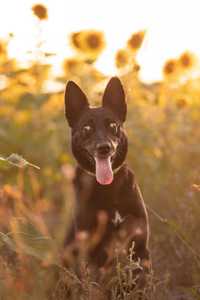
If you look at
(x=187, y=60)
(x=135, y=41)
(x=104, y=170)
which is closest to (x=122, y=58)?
(x=135, y=41)

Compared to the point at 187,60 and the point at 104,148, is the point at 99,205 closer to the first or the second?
the point at 104,148

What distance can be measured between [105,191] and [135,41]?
9.88 ft

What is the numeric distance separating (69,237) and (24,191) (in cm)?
358

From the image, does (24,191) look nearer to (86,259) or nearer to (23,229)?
(86,259)

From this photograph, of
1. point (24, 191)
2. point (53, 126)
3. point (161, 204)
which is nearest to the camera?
point (161, 204)

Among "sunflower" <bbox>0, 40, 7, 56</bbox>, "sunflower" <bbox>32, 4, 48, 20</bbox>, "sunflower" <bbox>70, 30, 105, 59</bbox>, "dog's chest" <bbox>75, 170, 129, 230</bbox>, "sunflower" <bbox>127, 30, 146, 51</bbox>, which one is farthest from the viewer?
"sunflower" <bbox>70, 30, 105, 59</bbox>

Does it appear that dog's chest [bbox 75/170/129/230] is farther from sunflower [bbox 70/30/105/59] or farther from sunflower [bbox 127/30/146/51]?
sunflower [bbox 70/30/105/59]

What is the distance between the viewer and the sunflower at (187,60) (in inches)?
364

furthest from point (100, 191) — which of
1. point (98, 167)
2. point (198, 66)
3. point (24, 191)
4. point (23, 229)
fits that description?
point (198, 66)

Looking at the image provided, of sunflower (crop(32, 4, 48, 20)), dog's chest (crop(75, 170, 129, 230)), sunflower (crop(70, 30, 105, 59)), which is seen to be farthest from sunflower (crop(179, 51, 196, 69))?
dog's chest (crop(75, 170, 129, 230))

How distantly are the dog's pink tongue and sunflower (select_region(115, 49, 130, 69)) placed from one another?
3.02 m

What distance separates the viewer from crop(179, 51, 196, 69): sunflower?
30.4ft

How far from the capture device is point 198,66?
31.3 ft

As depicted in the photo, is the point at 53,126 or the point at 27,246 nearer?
the point at 27,246
